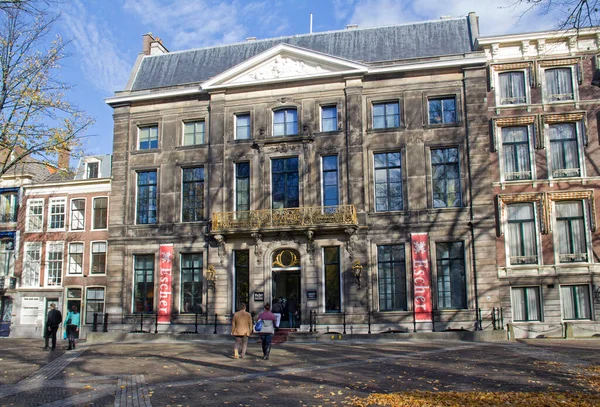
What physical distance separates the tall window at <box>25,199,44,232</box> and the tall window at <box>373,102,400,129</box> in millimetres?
19833

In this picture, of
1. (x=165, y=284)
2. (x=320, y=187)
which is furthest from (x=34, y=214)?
(x=320, y=187)

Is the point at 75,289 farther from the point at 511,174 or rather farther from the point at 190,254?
the point at 511,174

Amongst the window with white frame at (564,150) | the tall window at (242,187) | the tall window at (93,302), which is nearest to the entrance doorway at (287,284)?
the tall window at (242,187)

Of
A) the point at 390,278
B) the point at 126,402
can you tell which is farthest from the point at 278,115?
the point at 126,402

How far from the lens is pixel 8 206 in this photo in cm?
3438

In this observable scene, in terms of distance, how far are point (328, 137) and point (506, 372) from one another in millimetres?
15754

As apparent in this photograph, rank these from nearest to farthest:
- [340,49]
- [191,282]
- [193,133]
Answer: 1. [191,282]
2. [193,133]
3. [340,49]

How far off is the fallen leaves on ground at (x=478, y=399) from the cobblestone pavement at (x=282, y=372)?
0.55 meters

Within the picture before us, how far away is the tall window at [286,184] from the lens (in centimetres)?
2727

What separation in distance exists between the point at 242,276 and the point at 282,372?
1339 centimetres

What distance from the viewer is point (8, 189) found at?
3406cm

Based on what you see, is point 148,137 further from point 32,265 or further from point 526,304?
point 526,304

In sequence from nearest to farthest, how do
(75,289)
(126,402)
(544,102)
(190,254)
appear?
1. (126,402)
2. (544,102)
3. (190,254)
4. (75,289)

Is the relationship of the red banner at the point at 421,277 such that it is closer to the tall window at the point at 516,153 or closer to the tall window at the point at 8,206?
the tall window at the point at 516,153
